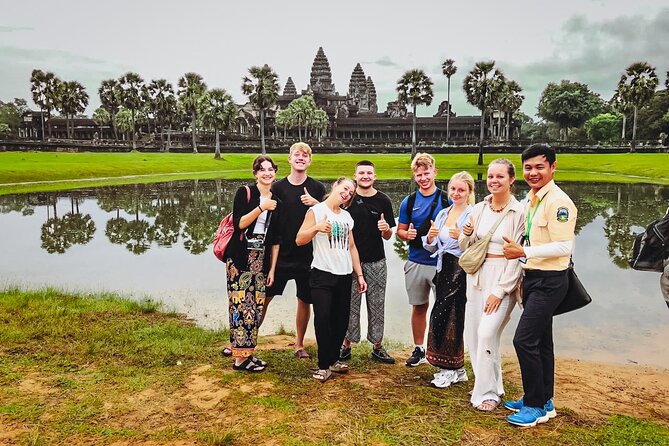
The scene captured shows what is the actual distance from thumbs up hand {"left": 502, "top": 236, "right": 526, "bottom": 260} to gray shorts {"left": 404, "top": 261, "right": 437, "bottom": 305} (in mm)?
1249

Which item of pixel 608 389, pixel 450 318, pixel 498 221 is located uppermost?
pixel 498 221

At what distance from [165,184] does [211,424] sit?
88.8 feet

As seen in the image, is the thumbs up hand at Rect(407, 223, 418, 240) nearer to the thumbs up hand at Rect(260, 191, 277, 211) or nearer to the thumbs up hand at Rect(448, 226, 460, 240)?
the thumbs up hand at Rect(448, 226, 460, 240)

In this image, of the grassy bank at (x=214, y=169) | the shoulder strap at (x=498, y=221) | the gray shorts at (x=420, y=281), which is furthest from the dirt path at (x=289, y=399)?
the grassy bank at (x=214, y=169)

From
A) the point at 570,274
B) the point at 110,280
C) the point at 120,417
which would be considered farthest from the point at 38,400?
the point at 110,280

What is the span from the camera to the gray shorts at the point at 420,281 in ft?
17.1

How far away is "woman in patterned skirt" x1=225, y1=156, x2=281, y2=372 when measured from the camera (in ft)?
16.4

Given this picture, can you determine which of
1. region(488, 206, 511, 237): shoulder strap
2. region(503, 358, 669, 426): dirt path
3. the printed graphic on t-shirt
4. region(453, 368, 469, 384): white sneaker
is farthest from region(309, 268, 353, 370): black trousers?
region(503, 358, 669, 426): dirt path

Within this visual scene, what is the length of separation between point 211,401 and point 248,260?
1.33 metres

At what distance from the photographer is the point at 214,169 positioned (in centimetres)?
4319

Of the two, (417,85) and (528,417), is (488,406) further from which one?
(417,85)

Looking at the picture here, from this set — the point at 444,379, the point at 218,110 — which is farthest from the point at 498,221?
the point at 218,110

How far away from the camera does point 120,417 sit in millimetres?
4043

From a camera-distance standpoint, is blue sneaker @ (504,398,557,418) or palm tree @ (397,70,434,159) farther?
palm tree @ (397,70,434,159)
